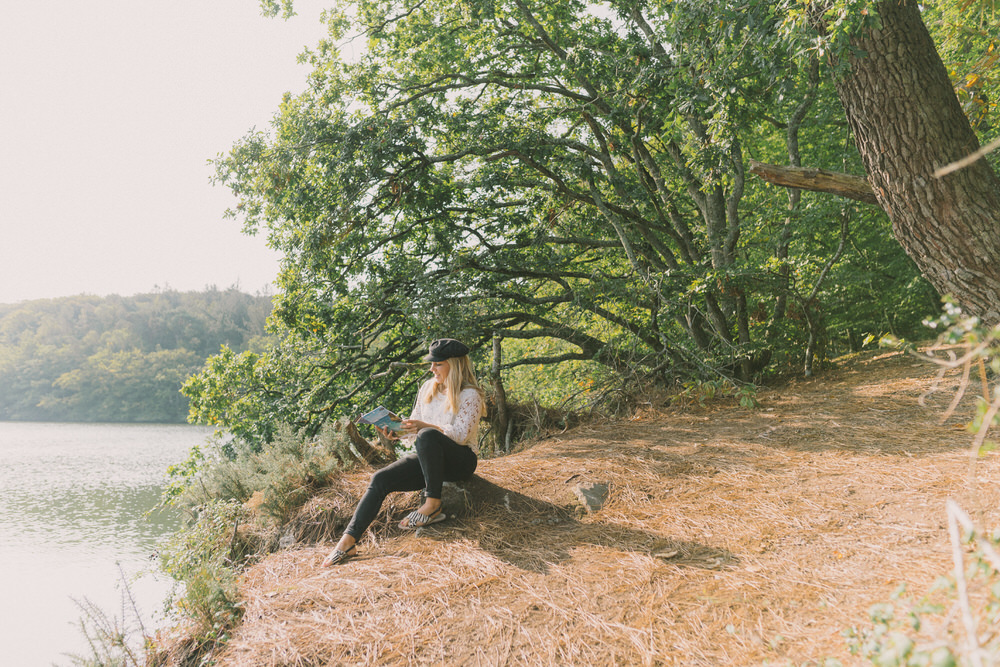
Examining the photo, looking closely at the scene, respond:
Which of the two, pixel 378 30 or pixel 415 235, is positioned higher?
pixel 378 30

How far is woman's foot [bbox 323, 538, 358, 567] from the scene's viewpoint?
126 inches

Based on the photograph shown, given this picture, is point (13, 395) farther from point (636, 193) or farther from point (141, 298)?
point (636, 193)

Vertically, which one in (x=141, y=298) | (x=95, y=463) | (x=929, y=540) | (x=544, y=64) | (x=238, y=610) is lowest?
(x=95, y=463)

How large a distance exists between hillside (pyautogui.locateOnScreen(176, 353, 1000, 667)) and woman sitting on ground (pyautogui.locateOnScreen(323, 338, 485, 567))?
17 cm

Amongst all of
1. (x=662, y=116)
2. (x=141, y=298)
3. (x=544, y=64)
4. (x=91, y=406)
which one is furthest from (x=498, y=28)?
(x=141, y=298)

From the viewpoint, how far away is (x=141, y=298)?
62.8 metres

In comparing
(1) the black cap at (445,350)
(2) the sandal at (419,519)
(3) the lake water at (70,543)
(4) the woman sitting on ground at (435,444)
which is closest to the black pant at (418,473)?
(4) the woman sitting on ground at (435,444)

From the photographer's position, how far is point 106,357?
151 feet

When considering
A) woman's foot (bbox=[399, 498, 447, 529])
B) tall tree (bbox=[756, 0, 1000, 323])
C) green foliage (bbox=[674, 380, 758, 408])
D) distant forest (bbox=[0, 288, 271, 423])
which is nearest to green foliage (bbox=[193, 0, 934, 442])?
green foliage (bbox=[674, 380, 758, 408])

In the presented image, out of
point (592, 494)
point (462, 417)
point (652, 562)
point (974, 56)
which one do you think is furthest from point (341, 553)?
point (974, 56)

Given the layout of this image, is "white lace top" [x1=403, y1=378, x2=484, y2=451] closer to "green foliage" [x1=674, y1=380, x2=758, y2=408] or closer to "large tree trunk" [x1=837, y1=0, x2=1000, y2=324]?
"large tree trunk" [x1=837, y1=0, x2=1000, y2=324]

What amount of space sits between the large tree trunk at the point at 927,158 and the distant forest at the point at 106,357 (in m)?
37.9

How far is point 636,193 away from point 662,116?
1013 mm

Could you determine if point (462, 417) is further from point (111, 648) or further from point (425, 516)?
point (111, 648)
